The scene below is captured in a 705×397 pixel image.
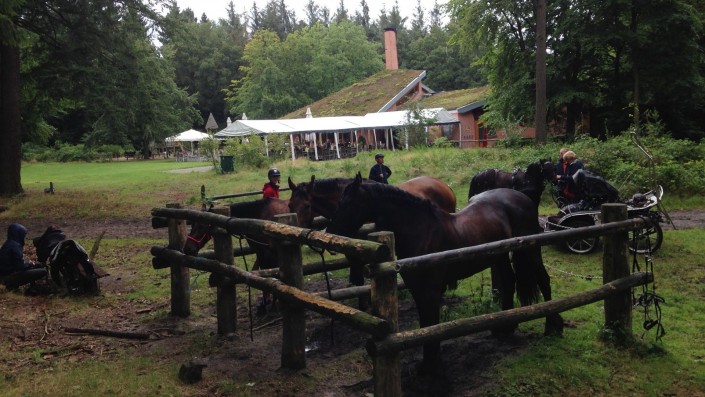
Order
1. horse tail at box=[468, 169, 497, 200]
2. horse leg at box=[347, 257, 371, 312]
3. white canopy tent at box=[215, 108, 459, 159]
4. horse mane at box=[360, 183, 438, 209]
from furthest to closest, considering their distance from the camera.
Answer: white canopy tent at box=[215, 108, 459, 159] → horse tail at box=[468, 169, 497, 200] → horse leg at box=[347, 257, 371, 312] → horse mane at box=[360, 183, 438, 209]

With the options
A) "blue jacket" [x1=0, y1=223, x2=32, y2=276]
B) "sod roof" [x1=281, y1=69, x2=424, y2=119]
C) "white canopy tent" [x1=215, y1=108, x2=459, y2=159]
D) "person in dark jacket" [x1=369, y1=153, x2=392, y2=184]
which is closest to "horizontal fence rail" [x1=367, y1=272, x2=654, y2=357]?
"blue jacket" [x1=0, y1=223, x2=32, y2=276]

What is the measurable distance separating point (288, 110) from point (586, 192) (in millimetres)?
57163

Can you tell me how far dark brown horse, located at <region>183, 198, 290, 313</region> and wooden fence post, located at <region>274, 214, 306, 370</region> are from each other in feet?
4.57

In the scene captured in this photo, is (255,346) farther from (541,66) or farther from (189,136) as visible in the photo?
(189,136)

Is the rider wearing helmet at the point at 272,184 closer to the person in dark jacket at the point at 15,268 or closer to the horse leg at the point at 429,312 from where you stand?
the person in dark jacket at the point at 15,268

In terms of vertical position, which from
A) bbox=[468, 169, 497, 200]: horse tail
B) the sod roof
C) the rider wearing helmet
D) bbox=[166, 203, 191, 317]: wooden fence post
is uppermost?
the sod roof

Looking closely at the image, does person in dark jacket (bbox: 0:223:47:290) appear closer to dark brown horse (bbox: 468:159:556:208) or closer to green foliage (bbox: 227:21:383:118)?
dark brown horse (bbox: 468:159:556:208)

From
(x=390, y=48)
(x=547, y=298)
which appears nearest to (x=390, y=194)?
(x=547, y=298)

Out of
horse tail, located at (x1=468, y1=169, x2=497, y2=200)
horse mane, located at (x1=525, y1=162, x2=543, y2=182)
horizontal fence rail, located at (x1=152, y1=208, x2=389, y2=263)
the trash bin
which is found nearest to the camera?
horizontal fence rail, located at (x1=152, y1=208, x2=389, y2=263)

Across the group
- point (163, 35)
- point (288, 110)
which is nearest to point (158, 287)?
point (163, 35)

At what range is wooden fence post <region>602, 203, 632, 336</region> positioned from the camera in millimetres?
5652

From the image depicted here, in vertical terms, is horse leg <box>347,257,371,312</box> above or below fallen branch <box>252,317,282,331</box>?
above

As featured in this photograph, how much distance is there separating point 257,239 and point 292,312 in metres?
2.30

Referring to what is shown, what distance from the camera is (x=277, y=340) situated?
6.33 metres
